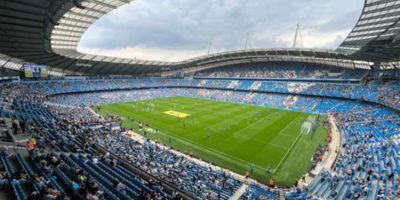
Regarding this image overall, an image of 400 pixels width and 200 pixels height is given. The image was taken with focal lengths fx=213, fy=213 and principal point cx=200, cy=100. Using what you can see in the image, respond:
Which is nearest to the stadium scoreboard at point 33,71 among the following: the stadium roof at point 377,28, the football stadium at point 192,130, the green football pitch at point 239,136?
the football stadium at point 192,130

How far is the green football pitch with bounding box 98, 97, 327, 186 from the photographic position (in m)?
22.9

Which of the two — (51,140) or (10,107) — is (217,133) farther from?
(10,107)

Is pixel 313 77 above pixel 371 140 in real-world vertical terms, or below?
above

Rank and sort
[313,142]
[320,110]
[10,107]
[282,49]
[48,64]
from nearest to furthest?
[10,107], [313,142], [320,110], [48,64], [282,49]

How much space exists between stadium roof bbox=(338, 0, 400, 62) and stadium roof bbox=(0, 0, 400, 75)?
0.74 meters

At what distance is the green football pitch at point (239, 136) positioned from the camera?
22.9 m

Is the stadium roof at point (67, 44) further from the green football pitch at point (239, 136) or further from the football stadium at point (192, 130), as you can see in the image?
the green football pitch at point (239, 136)

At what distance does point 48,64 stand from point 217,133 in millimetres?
47159

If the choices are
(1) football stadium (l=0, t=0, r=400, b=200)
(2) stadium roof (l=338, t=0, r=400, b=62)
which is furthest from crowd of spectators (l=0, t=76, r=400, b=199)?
(2) stadium roof (l=338, t=0, r=400, b=62)

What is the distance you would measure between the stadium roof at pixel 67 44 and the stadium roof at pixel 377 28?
74 cm

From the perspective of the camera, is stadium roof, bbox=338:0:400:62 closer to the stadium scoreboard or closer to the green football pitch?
the green football pitch

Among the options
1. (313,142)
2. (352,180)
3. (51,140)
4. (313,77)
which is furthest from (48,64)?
(313,77)

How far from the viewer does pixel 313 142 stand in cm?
2984

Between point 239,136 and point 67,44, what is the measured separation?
38.9 m
